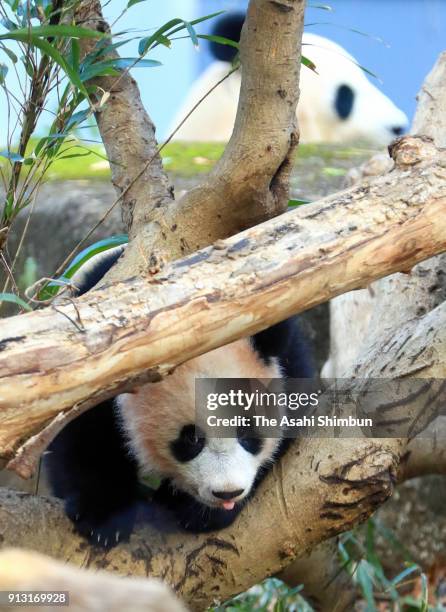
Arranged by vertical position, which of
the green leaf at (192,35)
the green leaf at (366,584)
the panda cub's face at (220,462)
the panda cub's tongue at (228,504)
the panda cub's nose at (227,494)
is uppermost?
the green leaf at (192,35)

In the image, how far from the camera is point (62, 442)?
2244mm

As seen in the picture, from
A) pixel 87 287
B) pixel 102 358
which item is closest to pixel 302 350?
pixel 87 287

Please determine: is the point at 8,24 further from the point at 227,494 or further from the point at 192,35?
the point at 227,494

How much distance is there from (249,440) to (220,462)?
0.34ft

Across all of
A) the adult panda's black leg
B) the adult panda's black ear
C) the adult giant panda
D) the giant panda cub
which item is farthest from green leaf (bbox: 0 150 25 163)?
the adult giant panda

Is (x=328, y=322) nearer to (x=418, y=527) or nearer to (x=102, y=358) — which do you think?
(x=418, y=527)

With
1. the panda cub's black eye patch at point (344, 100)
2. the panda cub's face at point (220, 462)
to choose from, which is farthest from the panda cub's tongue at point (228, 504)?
the panda cub's black eye patch at point (344, 100)

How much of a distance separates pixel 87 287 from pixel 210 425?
1.58 feet

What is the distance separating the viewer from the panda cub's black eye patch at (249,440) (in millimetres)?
2094

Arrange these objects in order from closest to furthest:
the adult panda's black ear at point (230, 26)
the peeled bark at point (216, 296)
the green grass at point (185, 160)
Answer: the peeled bark at point (216, 296) < the green grass at point (185, 160) < the adult panda's black ear at point (230, 26)

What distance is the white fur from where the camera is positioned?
6.49m

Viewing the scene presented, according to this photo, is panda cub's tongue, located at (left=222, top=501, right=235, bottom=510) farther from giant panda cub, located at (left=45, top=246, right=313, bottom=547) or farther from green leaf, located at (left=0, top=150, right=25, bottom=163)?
green leaf, located at (left=0, top=150, right=25, bottom=163)

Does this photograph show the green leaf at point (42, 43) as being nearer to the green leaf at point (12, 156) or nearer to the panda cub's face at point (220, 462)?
the green leaf at point (12, 156)

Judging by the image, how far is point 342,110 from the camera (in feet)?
21.4
